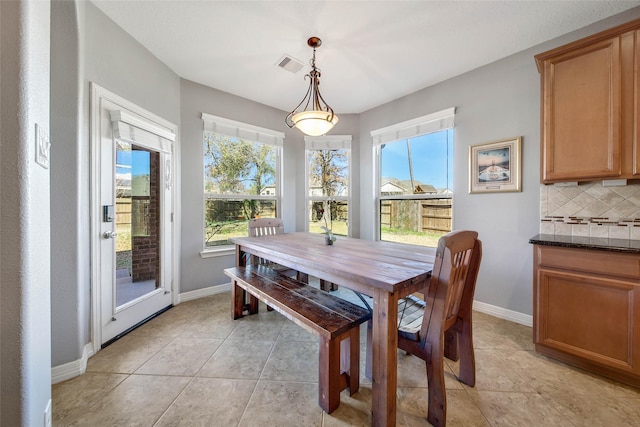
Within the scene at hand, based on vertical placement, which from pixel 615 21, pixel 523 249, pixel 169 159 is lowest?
pixel 523 249

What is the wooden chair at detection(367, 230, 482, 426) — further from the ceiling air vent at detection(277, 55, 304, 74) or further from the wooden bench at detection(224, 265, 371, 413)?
the ceiling air vent at detection(277, 55, 304, 74)

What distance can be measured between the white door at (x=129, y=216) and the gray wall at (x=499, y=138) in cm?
331

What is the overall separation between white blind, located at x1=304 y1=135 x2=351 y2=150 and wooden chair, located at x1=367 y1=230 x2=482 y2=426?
9.33ft

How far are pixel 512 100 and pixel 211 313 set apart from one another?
3.88 m

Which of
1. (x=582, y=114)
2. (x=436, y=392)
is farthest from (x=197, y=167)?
(x=582, y=114)

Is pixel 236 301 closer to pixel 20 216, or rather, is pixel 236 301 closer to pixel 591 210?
pixel 20 216

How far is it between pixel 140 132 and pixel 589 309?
3911 mm

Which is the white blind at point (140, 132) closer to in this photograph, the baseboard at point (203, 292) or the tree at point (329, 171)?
the baseboard at point (203, 292)

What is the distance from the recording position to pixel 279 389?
155 centimetres

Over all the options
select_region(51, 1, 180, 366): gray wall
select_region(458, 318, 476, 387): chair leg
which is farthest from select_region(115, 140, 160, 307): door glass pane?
select_region(458, 318, 476, 387): chair leg

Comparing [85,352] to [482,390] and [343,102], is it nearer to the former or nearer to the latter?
[482,390]

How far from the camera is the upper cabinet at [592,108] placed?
5.40ft

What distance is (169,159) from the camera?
8.92ft

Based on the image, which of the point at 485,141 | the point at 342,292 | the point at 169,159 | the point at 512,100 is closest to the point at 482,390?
the point at 342,292
